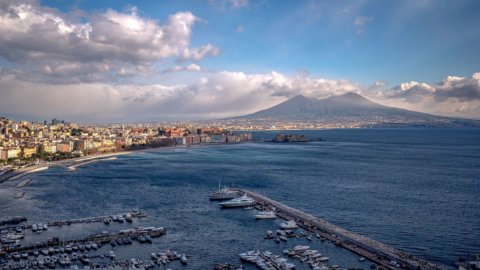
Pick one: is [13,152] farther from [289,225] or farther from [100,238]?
[289,225]

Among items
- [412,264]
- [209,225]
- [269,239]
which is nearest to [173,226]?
[209,225]

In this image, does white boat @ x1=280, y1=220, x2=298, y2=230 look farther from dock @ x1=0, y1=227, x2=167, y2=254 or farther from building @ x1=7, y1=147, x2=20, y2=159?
building @ x1=7, y1=147, x2=20, y2=159

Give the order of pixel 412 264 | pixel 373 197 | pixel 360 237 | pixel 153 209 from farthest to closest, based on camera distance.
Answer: pixel 373 197 → pixel 153 209 → pixel 360 237 → pixel 412 264

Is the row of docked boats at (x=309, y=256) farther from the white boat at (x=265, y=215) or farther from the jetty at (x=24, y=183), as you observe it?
the jetty at (x=24, y=183)

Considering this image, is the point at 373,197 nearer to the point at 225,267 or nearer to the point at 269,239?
the point at 269,239

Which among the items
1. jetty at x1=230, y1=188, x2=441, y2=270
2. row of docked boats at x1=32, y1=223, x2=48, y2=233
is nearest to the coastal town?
row of docked boats at x1=32, y1=223, x2=48, y2=233

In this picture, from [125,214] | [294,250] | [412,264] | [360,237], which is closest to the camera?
[412,264]

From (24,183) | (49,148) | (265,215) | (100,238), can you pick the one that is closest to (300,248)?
(265,215)
